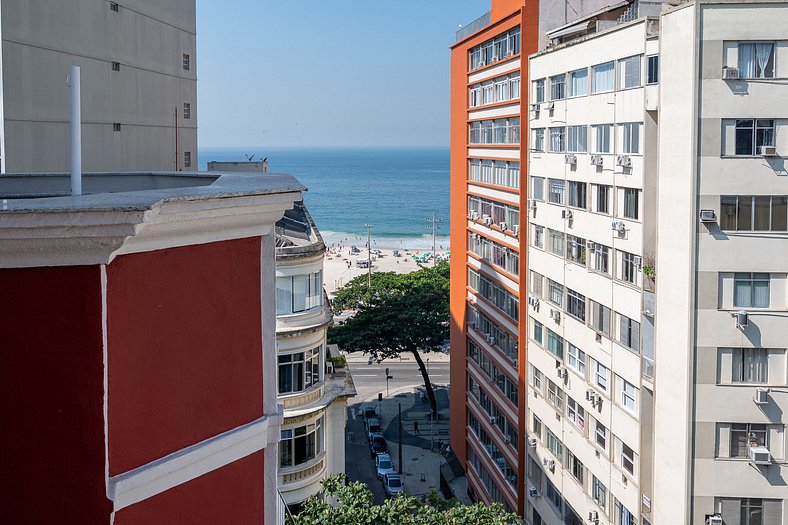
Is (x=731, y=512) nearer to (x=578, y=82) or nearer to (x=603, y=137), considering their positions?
(x=603, y=137)

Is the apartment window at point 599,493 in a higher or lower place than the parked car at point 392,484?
higher

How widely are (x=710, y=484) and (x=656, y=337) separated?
159 inches

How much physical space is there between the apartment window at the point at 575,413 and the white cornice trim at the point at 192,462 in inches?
984

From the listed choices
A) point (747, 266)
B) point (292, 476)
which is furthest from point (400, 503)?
point (747, 266)

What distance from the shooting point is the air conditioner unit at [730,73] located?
2212 cm

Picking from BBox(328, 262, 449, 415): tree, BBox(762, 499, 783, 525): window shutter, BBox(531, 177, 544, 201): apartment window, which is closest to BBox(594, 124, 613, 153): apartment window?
BBox(531, 177, 544, 201): apartment window

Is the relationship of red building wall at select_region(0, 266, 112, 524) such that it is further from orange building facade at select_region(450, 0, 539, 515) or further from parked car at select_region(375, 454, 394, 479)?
parked car at select_region(375, 454, 394, 479)

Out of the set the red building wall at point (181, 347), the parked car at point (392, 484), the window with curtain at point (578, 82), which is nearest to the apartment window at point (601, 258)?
the window with curtain at point (578, 82)

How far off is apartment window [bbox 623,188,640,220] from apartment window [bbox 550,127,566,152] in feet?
17.8

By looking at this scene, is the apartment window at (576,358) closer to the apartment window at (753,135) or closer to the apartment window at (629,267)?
the apartment window at (629,267)

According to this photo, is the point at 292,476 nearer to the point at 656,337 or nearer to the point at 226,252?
the point at 656,337

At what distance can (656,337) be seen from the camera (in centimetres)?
2425

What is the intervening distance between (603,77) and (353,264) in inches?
4141

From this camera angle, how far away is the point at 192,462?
5.43 m
